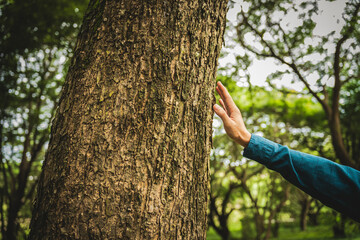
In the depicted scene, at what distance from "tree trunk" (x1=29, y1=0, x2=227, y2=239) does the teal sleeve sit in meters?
0.41

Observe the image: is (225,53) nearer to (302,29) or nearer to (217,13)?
(302,29)

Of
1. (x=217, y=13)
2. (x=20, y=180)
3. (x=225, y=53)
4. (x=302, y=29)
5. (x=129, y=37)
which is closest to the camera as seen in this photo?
(x=129, y=37)

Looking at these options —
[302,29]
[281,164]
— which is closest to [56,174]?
[281,164]

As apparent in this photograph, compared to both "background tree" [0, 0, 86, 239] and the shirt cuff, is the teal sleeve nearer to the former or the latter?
the shirt cuff

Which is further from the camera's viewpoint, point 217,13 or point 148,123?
point 217,13

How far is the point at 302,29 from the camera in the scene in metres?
4.81

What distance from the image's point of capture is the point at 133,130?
1.21 meters

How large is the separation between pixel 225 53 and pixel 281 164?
4.31m

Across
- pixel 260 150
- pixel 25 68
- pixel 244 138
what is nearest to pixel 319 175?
pixel 260 150

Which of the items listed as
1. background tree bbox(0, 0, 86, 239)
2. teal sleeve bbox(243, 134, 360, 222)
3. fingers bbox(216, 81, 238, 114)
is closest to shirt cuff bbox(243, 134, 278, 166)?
teal sleeve bbox(243, 134, 360, 222)

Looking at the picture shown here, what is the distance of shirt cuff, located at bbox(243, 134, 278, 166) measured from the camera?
1.42m

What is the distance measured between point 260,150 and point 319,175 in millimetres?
364

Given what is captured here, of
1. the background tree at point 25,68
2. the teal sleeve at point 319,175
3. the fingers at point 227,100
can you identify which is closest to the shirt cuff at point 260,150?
the teal sleeve at point 319,175

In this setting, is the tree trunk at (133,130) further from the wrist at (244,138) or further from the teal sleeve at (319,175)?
the teal sleeve at (319,175)
